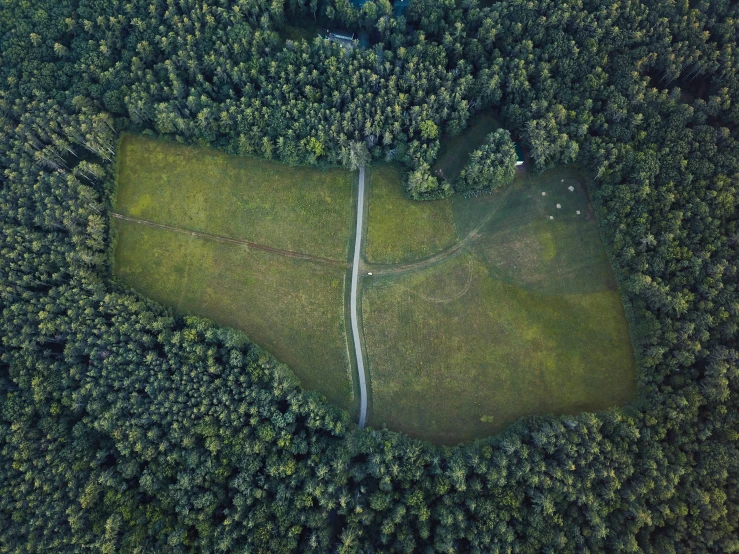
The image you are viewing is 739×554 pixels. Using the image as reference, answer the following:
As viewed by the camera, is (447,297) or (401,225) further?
(401,225)

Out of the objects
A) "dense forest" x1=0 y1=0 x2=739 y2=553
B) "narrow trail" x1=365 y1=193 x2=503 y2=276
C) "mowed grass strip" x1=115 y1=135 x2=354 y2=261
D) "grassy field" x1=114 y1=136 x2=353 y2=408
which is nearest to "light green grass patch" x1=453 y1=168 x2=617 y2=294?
"narrow trail" x1=365 y1=193 x2=503 y2=276

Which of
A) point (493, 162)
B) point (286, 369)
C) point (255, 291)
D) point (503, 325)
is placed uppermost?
point (493, 162)

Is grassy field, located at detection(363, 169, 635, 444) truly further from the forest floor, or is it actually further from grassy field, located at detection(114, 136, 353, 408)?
grassy field, located at detection(114, 136, 353, 408)

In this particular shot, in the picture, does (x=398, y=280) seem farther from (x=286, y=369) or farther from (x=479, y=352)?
(x=286, y=369)

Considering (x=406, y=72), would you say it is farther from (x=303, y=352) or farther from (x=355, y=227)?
(x=303, y=352)

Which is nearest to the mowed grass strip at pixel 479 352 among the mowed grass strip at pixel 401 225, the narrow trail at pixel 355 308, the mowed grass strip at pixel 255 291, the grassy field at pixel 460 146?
the narrow trail at pixel 355 308

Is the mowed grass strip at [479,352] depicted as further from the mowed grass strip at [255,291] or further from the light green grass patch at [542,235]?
the mowed grass strip at [255,291]

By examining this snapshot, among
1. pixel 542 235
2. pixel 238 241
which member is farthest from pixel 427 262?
pixel 238 241
